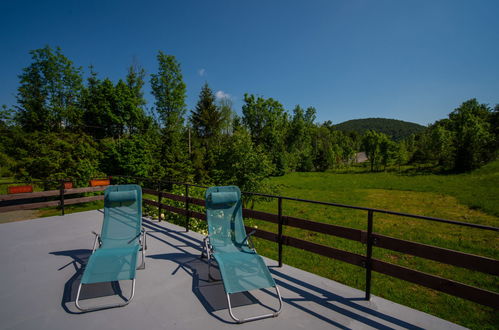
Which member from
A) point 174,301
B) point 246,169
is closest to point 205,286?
point 174,301

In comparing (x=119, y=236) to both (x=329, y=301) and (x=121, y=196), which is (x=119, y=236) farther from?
(x=329, y=301)

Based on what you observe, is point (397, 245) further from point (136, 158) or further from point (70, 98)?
point (70, 98)

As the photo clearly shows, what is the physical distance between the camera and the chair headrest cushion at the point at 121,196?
419 centimetres

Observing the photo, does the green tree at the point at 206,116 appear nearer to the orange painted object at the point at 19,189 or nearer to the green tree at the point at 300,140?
the green tree at the point at 300,140

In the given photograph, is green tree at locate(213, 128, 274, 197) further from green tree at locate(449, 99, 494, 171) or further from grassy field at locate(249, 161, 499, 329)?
green tree at locate(449, 99, 494, 171)

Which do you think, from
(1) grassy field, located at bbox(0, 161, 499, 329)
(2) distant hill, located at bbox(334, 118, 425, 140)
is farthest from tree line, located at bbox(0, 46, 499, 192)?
(2) distant hill, located at bbox(334, 118, 425, 140)

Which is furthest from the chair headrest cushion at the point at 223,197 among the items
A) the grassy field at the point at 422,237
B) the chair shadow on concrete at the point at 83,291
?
the grassy field at the point at 422,237

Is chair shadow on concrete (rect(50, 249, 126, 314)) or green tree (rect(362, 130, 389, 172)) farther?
green tree (rect(362, 130, 389, 172))

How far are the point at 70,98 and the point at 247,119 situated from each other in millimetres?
19621

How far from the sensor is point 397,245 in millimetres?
2650

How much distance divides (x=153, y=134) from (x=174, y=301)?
19385 millimetres

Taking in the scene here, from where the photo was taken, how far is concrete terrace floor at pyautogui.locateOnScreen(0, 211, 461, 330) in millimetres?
2422

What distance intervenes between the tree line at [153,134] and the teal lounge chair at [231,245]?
21.4ft

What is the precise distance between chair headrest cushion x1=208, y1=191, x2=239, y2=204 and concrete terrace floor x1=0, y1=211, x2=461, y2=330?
1.04 m
